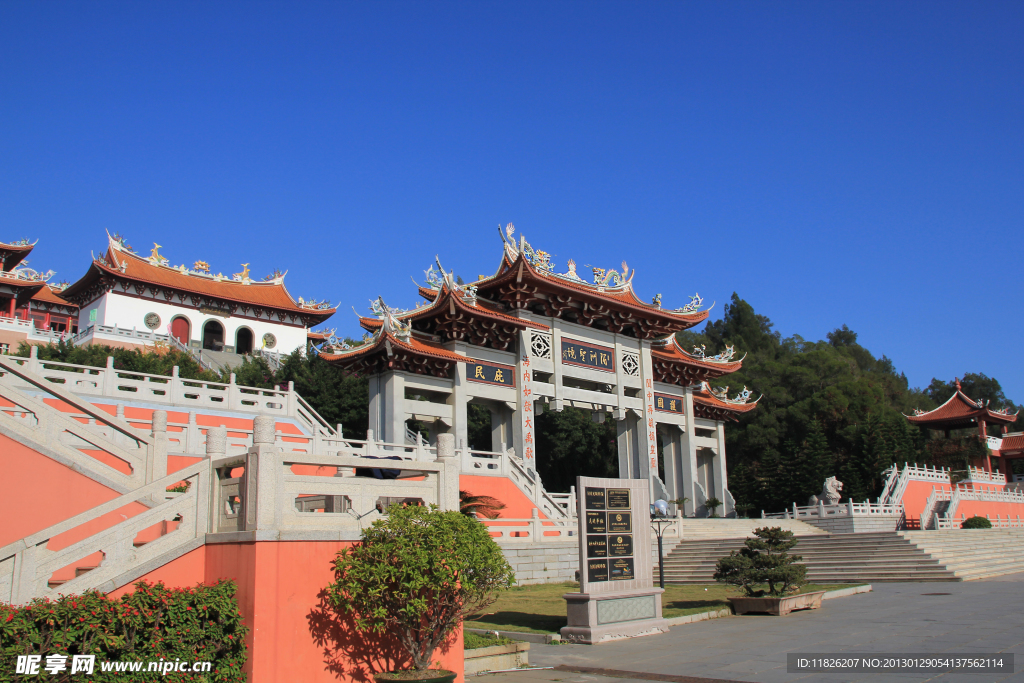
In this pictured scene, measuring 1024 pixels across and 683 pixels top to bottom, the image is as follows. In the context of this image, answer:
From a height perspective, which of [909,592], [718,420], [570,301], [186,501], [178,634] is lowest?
[909,592]

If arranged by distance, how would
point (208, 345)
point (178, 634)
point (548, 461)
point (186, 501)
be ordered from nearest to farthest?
point (178, 634) → point (186, 501) → point (548, 461) → point (208, 345)

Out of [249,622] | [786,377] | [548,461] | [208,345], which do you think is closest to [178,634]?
[249,622]

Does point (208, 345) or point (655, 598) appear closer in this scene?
point (655, 598)

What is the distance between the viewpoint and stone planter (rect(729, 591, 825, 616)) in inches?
477

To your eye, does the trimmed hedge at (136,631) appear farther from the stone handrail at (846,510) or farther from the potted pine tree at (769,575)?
the stone handrail at (846,510)

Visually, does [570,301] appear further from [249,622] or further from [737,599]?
[249,622]

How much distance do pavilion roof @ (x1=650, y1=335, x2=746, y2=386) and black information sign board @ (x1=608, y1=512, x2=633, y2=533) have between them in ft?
58.7

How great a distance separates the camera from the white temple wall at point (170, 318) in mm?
39781

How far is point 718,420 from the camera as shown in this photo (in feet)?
104

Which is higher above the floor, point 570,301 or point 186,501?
point 570,301

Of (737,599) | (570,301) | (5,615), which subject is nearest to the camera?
(5,615)

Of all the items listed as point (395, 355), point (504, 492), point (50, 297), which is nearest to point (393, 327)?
point (395, 355)

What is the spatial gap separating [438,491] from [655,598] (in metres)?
4.60

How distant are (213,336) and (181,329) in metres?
2.03
